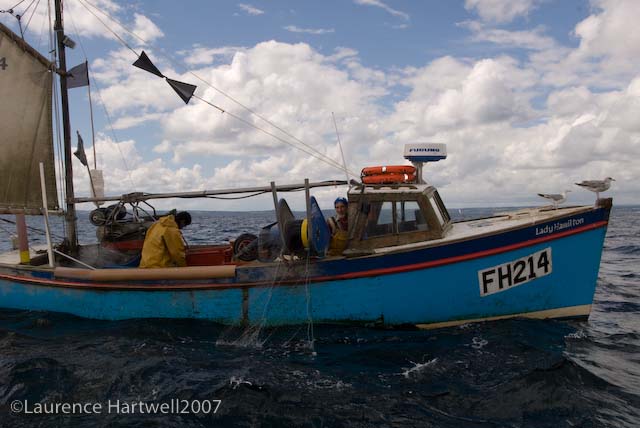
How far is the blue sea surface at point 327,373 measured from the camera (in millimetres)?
5031

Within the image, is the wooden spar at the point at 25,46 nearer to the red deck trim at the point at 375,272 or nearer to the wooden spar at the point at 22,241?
the wooden spar at the point at 22,241

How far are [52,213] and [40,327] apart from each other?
265cm

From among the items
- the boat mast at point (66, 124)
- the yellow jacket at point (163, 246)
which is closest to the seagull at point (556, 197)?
the yellow jacket at point (163, 246)

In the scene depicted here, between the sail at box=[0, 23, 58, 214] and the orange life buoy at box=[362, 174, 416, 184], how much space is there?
6.98 metres

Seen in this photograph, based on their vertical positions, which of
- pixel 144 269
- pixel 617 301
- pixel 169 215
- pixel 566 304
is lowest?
pixel 617 301

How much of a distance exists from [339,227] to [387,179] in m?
1.24

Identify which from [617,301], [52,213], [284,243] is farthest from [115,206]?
[617,301]

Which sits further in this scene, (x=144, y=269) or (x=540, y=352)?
(x=144, y=269)

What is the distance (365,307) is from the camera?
724 cm

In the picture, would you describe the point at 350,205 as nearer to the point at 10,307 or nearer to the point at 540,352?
the point at 540,352

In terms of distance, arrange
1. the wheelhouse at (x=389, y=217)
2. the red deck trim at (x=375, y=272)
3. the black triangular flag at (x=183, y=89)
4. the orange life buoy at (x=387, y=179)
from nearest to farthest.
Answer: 1. the red deck trim at (x=375, y=272)
2. the wheelhouse at (x=389, y=217)
3. the orange life buoy at (x=387, y=179)
4. the black triangular flag at (x=183, y=89)

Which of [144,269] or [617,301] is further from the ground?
[144,269]

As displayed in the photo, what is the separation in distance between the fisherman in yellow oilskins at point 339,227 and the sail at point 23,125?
20.9ft

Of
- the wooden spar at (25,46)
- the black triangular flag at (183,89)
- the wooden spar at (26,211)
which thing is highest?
the wooden spar at (25,46)
